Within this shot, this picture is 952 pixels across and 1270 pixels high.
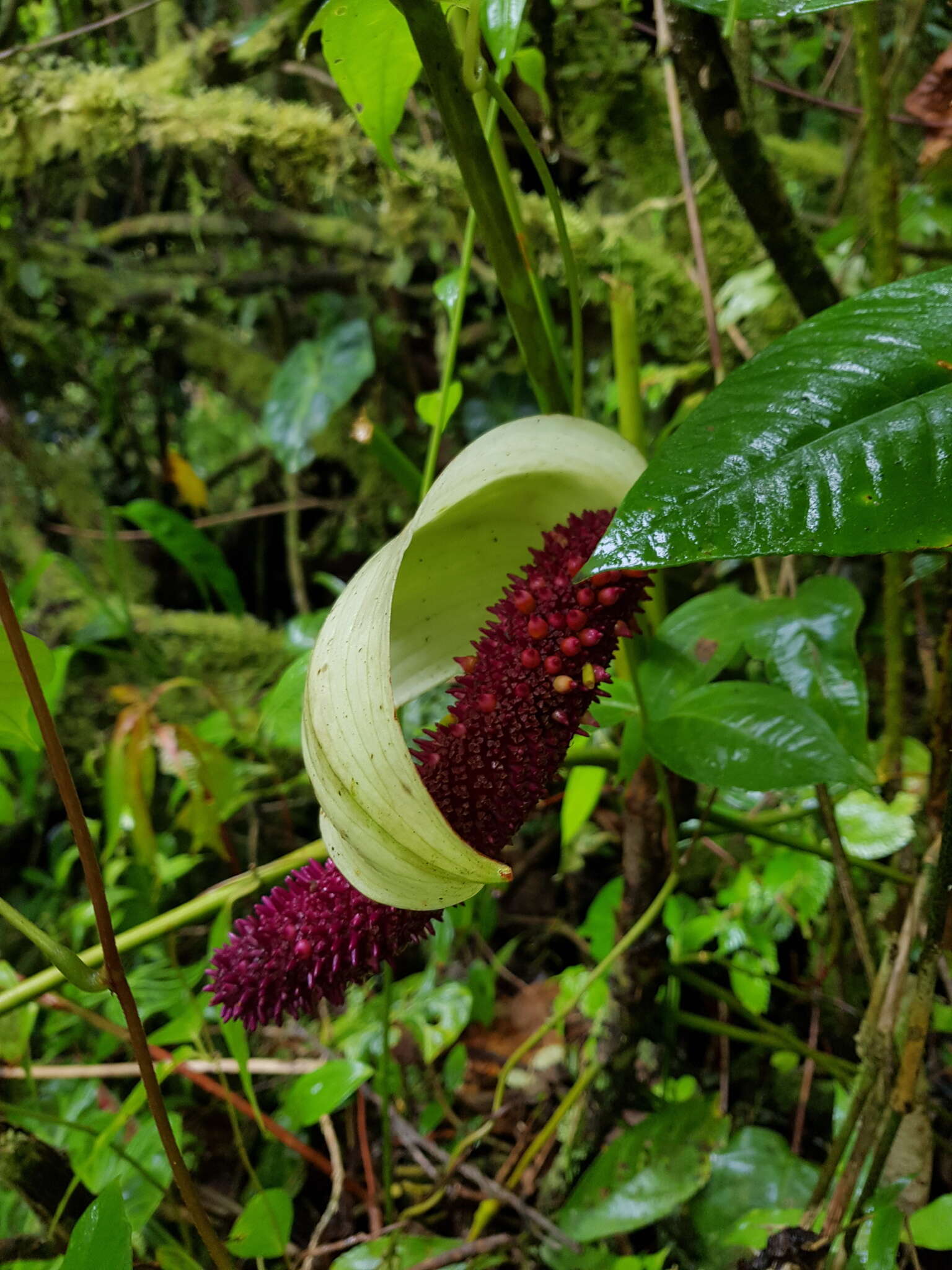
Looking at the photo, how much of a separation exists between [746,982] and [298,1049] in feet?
1.39

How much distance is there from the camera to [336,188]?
4.13ft

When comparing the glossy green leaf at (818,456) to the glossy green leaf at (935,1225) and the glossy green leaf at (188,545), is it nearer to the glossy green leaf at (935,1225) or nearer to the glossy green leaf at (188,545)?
the glossy green leaf at (935,1225)

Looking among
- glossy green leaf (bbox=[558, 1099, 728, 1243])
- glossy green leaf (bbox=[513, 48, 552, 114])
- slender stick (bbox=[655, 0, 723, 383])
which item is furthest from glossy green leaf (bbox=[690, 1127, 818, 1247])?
glossy green leaf (bbox=[513, 48, 552, 114])

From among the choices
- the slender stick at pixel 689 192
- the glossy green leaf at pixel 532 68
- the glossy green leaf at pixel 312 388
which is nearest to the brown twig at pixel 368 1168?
the slender stick at pixel 689 192

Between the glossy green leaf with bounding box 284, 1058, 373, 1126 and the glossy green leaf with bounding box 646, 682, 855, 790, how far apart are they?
284 millimetres

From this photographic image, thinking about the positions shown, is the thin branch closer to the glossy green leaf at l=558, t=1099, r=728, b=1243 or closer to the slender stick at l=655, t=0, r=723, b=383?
the slender stick at l=655, t=0, r=723, b=383

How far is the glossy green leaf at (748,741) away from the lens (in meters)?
0.41

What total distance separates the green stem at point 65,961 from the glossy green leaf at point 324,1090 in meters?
0.24

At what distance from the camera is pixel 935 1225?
1.41 ft

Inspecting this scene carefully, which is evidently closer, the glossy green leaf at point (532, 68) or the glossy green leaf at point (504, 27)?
the glossy green leaf at point (504, 27)

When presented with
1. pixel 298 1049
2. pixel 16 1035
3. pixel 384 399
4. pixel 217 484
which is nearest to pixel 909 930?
pixel 298 1049

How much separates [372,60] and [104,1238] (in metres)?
0.54

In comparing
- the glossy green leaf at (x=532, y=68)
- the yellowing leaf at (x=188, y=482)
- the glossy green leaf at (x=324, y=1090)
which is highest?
the glossy green leaf at (x=532, y=68)

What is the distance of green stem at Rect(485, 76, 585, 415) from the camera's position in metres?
0.39
